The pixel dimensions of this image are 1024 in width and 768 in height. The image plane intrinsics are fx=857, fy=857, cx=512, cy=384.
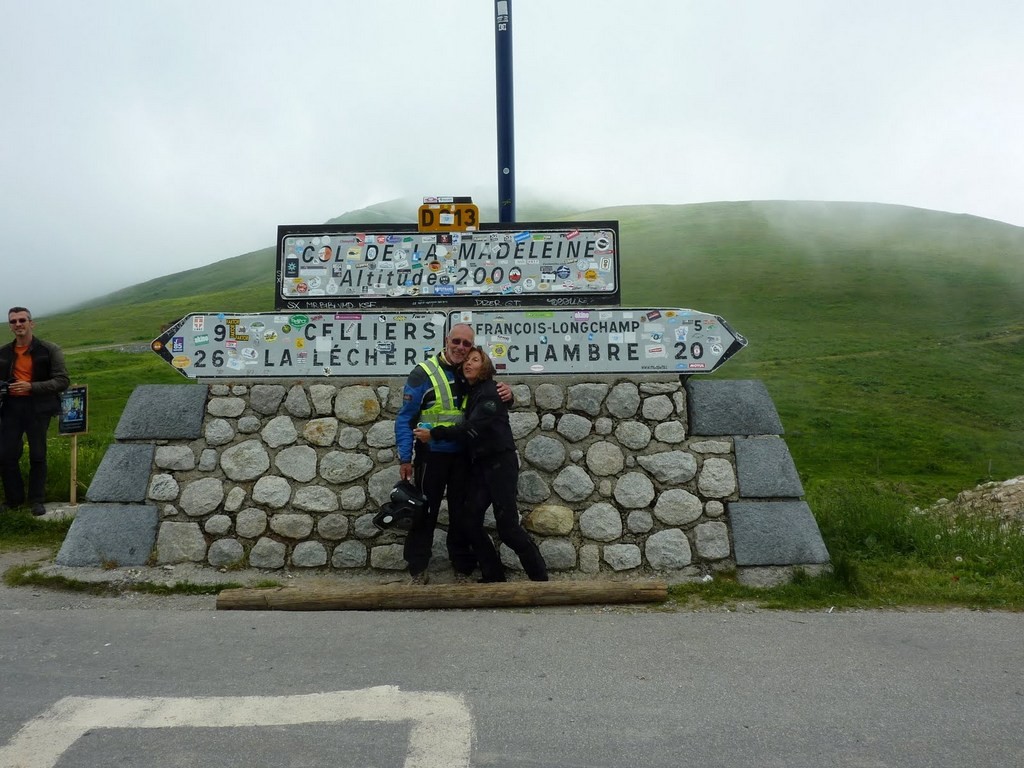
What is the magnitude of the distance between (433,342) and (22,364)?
4.30 meters

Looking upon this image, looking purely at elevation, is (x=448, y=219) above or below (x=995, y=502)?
above

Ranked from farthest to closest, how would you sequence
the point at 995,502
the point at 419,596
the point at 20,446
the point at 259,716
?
the point at 995,502
the point at 20,446
the point at 419,596
the point at 259,716

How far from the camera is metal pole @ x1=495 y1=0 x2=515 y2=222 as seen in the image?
8695 mm

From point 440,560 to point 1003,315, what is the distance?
170 ft

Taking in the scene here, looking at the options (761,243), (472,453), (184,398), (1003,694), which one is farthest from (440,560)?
(761,243)

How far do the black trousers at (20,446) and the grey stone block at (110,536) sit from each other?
205 centimetres

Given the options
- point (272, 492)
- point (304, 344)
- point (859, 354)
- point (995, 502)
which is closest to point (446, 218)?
point (304, 344)

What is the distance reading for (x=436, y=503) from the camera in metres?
6.38

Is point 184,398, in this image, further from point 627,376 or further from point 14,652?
point 627,376

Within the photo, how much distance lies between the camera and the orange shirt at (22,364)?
330 inches

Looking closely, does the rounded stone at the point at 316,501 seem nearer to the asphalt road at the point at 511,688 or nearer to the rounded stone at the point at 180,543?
the rounded stone at the point at 180,543

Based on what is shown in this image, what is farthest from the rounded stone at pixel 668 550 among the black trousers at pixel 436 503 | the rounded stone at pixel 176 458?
the rounded stone at pixel 176 458

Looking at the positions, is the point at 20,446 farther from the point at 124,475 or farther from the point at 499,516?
the point at 499,516

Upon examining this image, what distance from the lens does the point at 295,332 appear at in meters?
7.25
